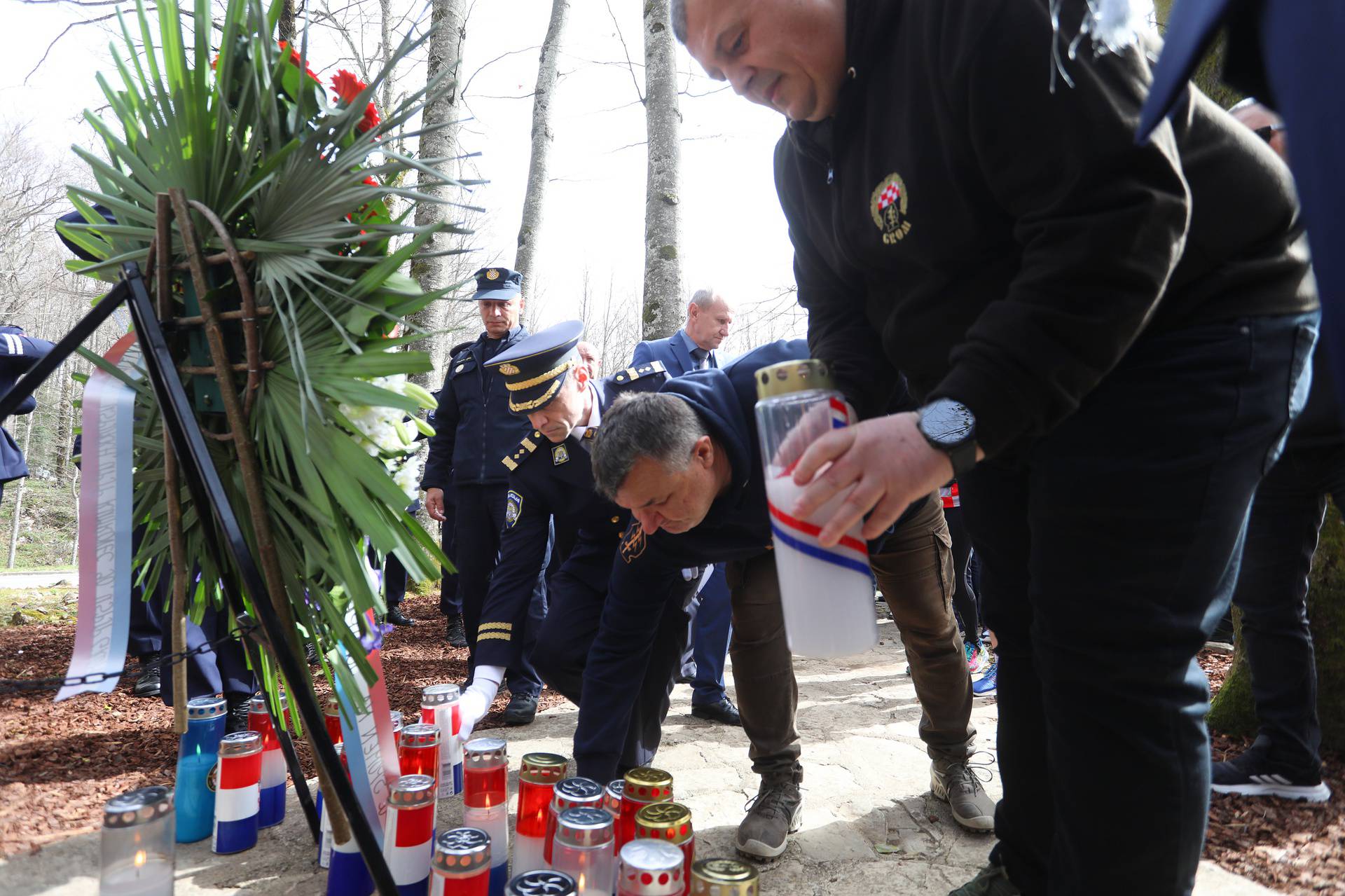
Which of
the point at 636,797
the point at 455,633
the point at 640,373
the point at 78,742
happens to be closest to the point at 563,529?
the point at 640,373

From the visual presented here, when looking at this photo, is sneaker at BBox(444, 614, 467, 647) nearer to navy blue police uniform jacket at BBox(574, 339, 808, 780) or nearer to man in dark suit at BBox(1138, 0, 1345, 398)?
navy blue police uniform jacket at BBox(574, 339, 808, 780)

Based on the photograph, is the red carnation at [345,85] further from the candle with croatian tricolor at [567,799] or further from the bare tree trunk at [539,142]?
the bare tree trunk at [539,142]

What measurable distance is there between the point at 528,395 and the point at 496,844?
1673 mm

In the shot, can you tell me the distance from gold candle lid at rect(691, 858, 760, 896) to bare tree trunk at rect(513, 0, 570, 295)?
6.88 metres

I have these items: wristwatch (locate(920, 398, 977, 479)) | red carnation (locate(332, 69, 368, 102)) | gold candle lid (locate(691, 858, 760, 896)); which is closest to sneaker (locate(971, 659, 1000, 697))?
gold candle lid (locate(691, 858, 760, 896))

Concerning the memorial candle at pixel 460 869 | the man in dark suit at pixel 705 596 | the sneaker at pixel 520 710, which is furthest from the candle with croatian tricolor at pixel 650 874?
the sneaker at pixel 520 710

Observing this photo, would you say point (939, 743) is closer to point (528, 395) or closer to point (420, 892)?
point (420, 892)

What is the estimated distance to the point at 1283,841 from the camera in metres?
2.08

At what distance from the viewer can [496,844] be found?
188cm

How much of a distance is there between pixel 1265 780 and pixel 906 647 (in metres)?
1.02

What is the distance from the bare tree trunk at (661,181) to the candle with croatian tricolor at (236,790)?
4318 millimetres

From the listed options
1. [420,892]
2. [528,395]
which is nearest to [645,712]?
[420,892]

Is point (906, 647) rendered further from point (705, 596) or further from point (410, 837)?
point (705, 596)

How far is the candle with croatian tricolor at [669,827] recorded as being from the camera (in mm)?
1655
